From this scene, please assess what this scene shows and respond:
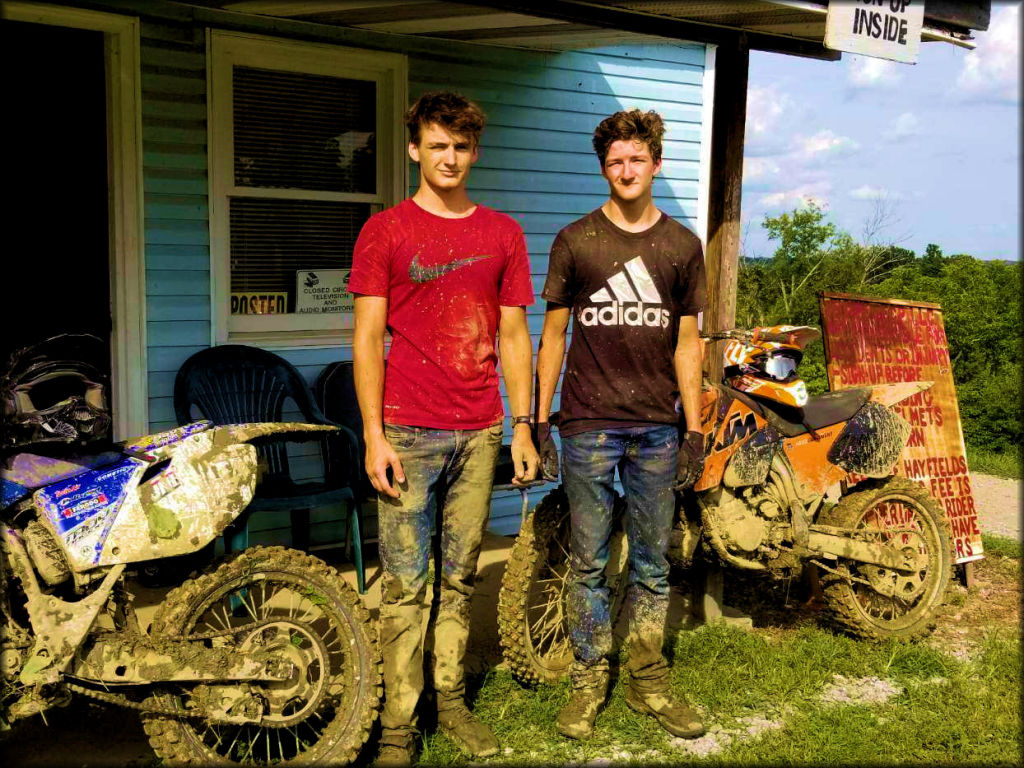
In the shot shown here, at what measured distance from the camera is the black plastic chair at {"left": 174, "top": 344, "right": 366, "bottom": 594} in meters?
4.97

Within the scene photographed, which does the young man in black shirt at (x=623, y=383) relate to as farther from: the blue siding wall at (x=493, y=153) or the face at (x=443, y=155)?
the blue siding wall at (x=493, y=153)

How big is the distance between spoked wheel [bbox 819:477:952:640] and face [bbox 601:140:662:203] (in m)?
2.09

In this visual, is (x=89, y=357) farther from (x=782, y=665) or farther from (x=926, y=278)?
(x=926, y=278)

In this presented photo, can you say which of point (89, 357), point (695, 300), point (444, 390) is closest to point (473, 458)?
point (444, 390)

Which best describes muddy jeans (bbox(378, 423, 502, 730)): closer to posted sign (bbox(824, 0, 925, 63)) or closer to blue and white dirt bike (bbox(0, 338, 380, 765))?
blue and white dirt bike (bbox(0, 338, 380, 765))

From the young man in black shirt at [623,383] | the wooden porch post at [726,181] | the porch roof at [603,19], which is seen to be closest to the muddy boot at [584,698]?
the young man in black shirt at [623,383]

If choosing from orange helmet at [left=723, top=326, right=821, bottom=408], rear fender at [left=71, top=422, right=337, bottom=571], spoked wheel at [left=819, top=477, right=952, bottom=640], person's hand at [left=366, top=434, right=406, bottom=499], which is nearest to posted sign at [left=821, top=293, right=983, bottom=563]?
spoked wheel at [left=819, top=477, right=952, bottom=640]

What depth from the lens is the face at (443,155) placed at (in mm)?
3309

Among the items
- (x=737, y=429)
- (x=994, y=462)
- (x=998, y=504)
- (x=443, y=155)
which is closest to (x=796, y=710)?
(x=737, y=429)

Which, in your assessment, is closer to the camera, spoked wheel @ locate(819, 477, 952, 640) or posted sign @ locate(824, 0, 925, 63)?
posted sign @ locate(824, 0, 925, 63)

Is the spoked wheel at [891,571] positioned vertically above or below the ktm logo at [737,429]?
below

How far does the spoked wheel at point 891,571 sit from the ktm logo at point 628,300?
1832 millimetres

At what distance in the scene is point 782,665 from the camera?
175 inches

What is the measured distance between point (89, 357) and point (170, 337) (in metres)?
2.10
